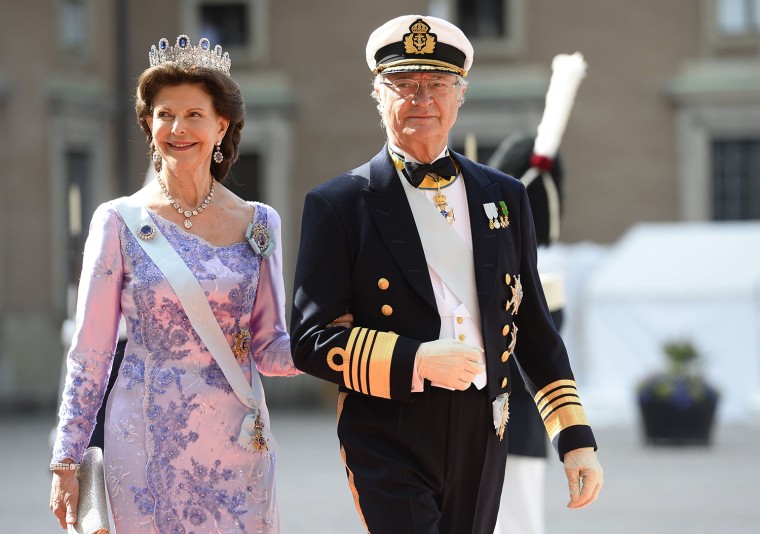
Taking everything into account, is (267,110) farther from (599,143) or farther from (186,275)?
(186,275)

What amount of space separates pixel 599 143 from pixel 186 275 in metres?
20.1

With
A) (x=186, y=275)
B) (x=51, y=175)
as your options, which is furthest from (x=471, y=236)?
(x=51, y=175)

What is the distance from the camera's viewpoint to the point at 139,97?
463cm

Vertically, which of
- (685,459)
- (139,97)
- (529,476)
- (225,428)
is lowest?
(685,459)

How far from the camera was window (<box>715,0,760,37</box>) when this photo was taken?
23828 mm

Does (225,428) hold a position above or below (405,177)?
below

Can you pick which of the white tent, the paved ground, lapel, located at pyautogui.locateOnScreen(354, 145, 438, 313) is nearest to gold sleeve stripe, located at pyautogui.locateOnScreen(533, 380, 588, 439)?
lapel, located at pyautogui.locateOnScreen(354, 145, 438, 313)

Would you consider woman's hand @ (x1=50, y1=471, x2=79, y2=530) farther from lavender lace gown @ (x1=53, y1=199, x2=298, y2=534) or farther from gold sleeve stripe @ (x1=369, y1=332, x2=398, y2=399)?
gold sleeve stripe @ (x1=369, y1=332, x2=398, y2=399)

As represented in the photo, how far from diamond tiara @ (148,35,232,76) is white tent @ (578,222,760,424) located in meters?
12.7

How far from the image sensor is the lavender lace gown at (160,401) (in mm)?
4410

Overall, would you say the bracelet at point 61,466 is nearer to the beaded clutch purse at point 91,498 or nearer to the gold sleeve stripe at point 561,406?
the beaded clutch purse at point 91,498

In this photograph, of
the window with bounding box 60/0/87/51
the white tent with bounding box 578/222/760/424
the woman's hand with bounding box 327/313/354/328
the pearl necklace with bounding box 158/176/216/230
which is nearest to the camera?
the woman's hand with bounding box 327/313/354/328

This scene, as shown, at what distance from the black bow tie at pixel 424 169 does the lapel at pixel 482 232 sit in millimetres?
81

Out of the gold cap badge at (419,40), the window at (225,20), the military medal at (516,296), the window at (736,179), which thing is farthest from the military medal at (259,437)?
the window at (225,20)
